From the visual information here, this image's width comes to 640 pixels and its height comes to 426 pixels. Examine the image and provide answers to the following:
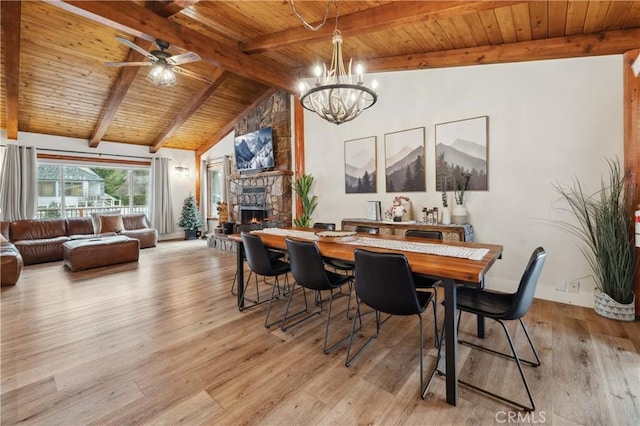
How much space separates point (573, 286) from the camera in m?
3.11

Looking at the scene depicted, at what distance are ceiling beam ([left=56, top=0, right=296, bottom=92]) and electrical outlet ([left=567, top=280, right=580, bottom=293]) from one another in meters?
4.96

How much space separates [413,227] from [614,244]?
1872 millimetres

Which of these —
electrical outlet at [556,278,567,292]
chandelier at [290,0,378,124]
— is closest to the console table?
electrical outlet at [556,278,567,292]

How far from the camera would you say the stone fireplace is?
19.7 ft

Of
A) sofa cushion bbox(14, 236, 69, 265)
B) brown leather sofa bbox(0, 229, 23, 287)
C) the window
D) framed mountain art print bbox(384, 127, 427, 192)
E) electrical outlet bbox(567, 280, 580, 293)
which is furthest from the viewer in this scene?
the window

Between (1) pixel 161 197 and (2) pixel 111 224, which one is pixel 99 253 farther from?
(1) pixel 161 197

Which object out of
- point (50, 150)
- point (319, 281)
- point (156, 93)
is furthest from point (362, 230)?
point (50, 150)

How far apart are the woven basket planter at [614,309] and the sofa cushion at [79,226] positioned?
8.60 metres

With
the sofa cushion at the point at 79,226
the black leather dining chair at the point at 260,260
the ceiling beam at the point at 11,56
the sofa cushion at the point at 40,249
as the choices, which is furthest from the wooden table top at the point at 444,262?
the sofa cushion at the point at 79,226

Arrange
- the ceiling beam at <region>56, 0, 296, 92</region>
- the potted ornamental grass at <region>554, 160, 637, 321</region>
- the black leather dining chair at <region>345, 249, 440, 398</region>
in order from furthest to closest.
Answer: the ceiling beam at <region>56, 0, 296, 92</region> → the potted ornamental grass at <region>554, 160, 637, 321</region> → the black leather dining chair at <region>345, 249, 440, 398</region>

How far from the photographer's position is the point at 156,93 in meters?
5.97

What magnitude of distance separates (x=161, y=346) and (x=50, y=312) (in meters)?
1.73

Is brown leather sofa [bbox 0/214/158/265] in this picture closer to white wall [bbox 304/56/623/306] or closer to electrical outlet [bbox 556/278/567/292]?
white wall [bbox 304/56/623/306]

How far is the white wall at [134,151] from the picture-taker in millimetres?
6258
